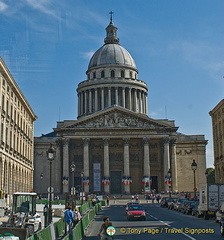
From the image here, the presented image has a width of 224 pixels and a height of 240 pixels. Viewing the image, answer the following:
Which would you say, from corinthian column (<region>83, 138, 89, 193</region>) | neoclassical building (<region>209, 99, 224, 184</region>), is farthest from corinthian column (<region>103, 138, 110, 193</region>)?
neoclassical building (<region>209, 99, 224, 184</region>)

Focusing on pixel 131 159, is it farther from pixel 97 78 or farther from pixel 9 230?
pixel 9 230

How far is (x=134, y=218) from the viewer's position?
111 feet

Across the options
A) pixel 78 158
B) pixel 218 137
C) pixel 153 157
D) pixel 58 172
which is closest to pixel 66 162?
pixel 58 172

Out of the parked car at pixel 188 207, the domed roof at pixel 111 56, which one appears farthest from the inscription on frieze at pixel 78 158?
the parked car at pixel 188 207

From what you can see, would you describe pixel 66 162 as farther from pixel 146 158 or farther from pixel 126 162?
pixel 146 158

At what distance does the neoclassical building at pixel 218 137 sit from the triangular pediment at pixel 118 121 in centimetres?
1679

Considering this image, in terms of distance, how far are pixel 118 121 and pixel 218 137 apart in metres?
25.4

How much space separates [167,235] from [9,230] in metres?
8.89

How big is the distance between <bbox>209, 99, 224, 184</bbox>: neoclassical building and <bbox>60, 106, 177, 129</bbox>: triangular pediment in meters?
16.8

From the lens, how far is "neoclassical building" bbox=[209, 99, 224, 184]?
239ft

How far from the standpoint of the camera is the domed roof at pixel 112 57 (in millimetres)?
122825

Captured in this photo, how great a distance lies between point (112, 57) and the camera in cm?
12300

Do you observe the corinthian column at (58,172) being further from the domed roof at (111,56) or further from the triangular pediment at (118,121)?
the domed roof at (111,56)

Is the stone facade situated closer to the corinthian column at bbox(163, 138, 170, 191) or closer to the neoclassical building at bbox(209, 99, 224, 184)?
the corinthian column at bbox(163, 138, 170, 191)
